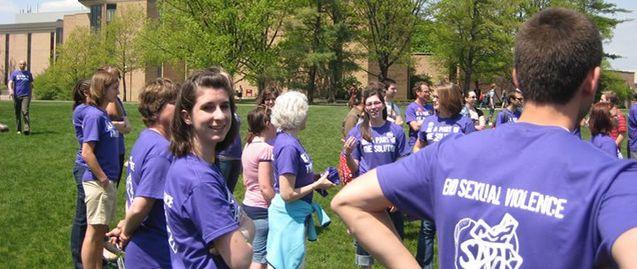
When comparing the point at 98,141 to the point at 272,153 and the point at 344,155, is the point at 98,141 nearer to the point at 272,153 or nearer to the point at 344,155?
the point at 272,153

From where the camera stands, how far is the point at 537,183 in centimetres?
168

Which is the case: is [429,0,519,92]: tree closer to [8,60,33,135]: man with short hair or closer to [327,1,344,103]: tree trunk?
[327,1,344,103]: tree trunk

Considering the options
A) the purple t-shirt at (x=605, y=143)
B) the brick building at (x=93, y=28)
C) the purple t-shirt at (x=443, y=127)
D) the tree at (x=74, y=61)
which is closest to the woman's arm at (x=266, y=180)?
the purple t-shirt at (x=443, y=127)

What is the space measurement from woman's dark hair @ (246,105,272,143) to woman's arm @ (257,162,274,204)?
1.79 ft

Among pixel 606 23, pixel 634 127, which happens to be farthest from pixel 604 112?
pixel 606 23

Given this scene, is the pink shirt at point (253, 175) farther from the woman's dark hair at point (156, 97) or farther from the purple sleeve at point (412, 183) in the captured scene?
the purple sleeve at point (412, 183)

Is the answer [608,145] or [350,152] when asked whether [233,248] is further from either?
[608,145]

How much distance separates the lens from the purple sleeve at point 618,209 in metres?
1.49

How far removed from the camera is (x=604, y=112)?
786 cm

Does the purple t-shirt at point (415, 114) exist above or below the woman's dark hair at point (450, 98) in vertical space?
below

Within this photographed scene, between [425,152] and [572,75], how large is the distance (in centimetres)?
53

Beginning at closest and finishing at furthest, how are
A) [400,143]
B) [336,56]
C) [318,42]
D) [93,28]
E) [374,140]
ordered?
[374,140]
[400,143]
[336,56]
[318,42]
[93,28]

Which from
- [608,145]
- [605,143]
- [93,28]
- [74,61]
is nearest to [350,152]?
[608,145]

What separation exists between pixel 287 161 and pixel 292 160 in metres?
0.04
